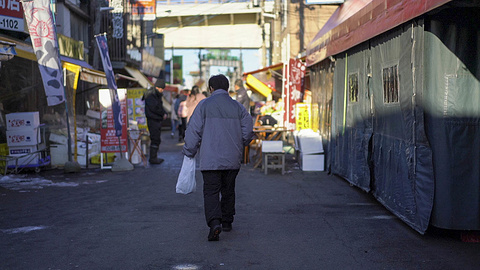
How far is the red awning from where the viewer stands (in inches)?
225

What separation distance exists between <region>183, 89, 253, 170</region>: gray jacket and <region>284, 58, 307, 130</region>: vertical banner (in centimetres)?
1019

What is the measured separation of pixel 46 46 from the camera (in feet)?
35.6

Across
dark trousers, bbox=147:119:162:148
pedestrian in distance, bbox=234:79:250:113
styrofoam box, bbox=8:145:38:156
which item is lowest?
styrofoam box, bbox=8:145:38:156

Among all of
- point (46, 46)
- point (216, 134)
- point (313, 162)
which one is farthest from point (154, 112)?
point (216, 134)

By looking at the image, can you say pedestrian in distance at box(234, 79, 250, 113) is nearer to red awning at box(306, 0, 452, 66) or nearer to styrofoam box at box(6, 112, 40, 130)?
red awning at box(306, 0, 452, 66)

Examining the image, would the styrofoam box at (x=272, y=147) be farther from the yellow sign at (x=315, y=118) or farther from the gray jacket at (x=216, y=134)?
the gray jacket at (x=216, y=134)

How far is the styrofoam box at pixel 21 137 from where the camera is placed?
11.8 meters

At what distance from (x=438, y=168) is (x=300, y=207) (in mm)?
2635

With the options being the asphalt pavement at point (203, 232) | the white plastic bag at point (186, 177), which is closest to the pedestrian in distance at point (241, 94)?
the asphalt pavement at point (203, 232)

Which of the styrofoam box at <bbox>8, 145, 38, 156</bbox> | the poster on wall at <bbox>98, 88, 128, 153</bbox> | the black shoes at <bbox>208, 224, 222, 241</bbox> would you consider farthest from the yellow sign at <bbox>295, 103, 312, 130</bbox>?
the black shoes at <bbox>208, 224, 222, 241</bbox>

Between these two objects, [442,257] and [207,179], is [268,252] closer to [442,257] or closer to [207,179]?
[207,179]

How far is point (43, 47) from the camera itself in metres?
10.8

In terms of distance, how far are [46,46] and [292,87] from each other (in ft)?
26.0

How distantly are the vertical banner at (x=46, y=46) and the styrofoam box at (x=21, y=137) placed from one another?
1.43m
